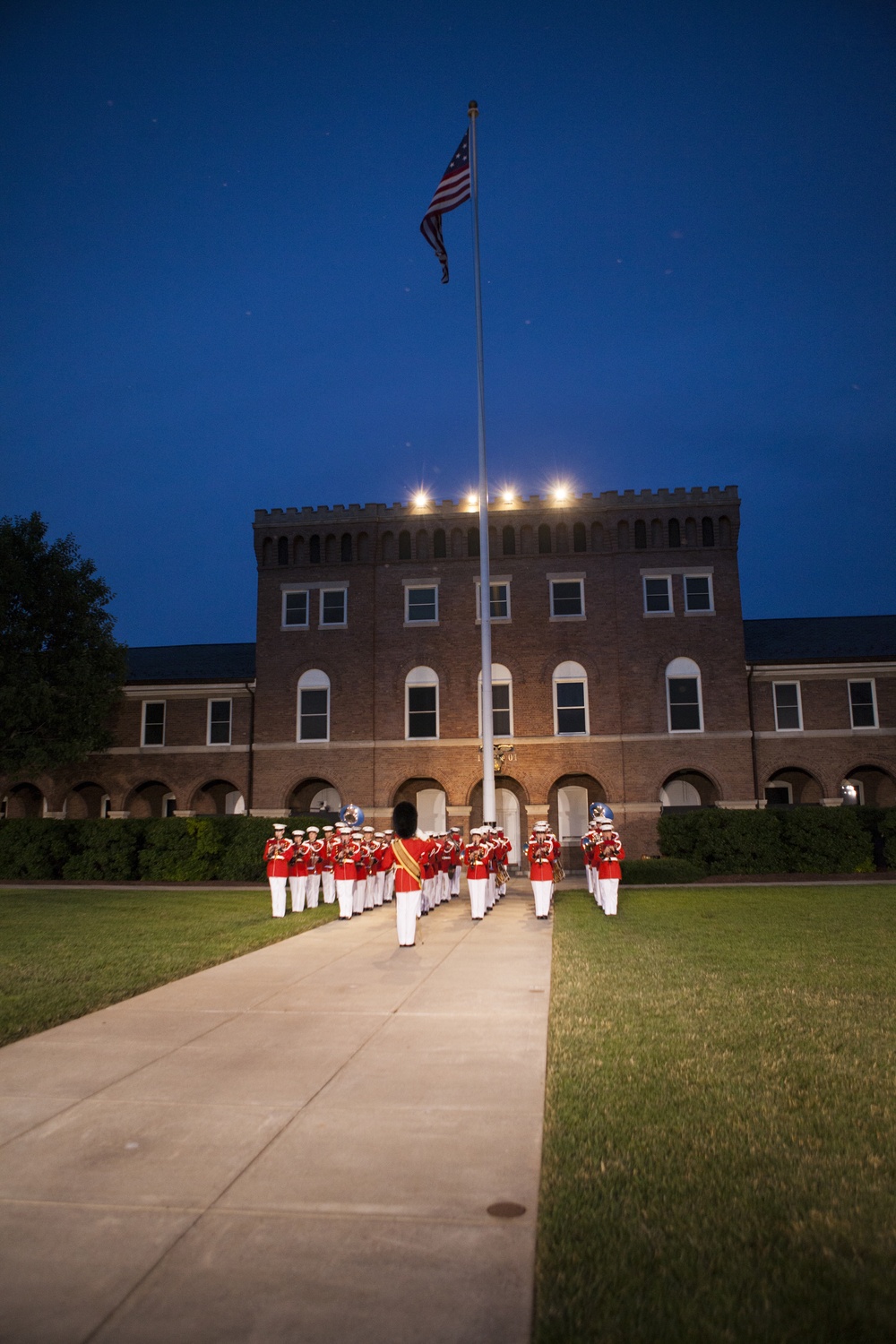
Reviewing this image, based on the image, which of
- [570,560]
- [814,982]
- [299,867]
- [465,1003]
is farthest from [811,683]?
[465,1003]

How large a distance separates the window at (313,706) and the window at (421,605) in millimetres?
3968

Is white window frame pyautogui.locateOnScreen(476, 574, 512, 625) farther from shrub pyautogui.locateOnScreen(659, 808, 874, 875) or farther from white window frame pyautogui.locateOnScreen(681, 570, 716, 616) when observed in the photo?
shrub pyautogui.locateOnScreen(659, 808, 874, 875)

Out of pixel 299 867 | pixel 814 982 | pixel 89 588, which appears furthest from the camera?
pixel 89 588

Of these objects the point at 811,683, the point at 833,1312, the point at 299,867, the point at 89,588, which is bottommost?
the point at 833,1312

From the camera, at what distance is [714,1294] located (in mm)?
3615

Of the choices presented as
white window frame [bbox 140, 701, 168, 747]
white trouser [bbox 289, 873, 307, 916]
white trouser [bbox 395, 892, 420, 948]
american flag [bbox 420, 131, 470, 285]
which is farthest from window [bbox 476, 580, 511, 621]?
white trouser [bbox 395, 892, 420, 948]

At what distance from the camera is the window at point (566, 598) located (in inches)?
1352

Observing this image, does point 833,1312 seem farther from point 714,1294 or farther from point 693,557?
point 693,557

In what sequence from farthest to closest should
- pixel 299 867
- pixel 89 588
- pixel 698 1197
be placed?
→ 1. pixel 89 588
2. pixel 299 867
3. pixel 698 1197

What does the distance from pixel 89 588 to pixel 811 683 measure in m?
26.2

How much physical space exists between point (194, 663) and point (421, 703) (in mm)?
11080

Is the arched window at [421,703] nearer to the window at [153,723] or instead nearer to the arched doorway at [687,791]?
the arched doorway at [687,791]

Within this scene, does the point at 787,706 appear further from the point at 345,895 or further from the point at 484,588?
the point at 345,895

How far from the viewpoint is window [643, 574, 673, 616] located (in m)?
34.0
